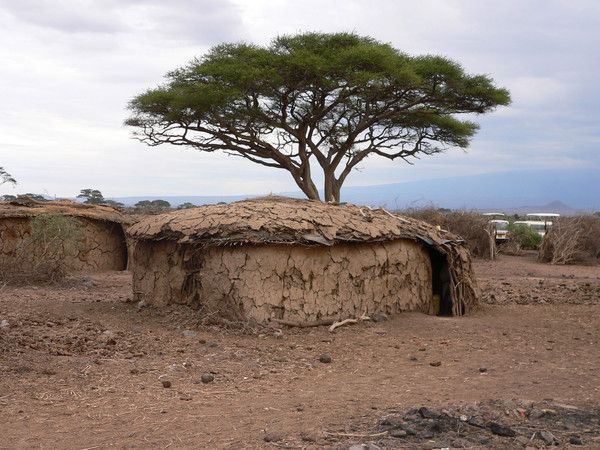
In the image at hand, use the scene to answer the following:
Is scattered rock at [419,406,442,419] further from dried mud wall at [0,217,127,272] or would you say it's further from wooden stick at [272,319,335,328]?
dried mud wall at [0,217,127,272]

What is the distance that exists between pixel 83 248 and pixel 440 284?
797cm

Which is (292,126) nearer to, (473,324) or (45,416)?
(473,324)

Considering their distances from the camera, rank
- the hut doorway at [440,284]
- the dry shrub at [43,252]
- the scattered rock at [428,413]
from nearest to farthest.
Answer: the scattered rock at [428,413] → the hut doorway at [440,284] → the dry shrub at [43,252]

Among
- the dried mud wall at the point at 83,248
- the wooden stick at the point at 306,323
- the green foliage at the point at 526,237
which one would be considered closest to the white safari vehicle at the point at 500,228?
the green foliage at the point at 526,237

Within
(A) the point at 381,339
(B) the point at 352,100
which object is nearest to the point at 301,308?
(A) the point at 381,339

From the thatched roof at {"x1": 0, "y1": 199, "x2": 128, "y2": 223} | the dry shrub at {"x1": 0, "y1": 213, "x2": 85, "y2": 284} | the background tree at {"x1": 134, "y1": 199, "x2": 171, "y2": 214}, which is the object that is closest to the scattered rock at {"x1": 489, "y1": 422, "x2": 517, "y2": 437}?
the dry shrub at {"x1": 0, "y1": 213, "x2": 85, "y2": 284}

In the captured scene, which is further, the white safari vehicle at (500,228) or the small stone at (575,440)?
the white safari vehicle at (500,228)

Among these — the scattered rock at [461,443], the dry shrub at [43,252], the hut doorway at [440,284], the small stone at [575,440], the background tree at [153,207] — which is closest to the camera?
the scattered rock at [461,443]

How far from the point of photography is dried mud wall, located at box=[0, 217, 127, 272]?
13953mm

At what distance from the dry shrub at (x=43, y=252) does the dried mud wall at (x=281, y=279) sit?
4025mm

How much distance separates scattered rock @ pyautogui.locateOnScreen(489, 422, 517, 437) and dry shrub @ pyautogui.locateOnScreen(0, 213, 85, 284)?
9.92 m

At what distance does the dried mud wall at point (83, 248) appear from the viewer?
1395 cm

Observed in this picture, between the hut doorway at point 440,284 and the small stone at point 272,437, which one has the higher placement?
the hut doorway at point 440,284

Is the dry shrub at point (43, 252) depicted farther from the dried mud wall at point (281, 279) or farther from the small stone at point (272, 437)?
the small stone at point (272, 437)
